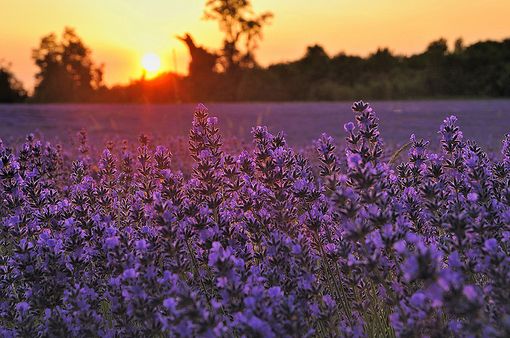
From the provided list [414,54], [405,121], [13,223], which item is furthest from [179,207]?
[414,54]

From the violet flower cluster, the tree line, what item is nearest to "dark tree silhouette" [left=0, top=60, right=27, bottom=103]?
the tree line

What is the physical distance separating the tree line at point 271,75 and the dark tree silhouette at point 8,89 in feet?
0.20

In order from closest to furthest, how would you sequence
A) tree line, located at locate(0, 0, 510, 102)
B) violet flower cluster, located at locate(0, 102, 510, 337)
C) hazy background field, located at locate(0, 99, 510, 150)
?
violet flower cluster, located at locate(0, 102, 510, 337)
hazy background field, located at locate(0, 99, 510, 150)
tree line, located at locate(0, 0, 510, 102)

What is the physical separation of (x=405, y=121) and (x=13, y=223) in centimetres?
1267

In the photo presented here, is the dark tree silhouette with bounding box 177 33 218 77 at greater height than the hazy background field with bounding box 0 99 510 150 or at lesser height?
greater

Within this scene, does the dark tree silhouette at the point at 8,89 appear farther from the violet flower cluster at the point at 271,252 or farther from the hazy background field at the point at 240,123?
the violet flower cluster at the point at 271,252

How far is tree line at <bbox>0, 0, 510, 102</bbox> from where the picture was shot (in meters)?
35.9

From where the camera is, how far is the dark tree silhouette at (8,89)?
37.8 m

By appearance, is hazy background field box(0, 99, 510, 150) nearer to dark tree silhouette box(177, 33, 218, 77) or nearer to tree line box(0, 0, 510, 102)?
tree line box(0, 0, 510, 102)

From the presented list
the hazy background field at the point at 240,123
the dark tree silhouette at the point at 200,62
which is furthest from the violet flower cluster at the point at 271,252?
the dark tree silhouette at the point at 200,62

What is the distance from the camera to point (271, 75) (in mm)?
40500

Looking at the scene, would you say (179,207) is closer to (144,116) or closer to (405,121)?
(405,121)

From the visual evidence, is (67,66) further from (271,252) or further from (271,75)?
(271,252)

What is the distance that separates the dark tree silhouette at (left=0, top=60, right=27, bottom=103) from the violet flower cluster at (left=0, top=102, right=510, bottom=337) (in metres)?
37.7
